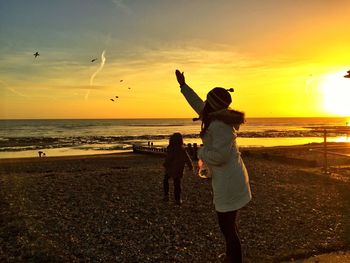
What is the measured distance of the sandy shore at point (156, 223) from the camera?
22.2 ft

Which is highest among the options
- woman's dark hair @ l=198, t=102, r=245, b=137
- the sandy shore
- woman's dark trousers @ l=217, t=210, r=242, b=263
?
woman's dark hair @ l=198, t=102, r=245, b=137

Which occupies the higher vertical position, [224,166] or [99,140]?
[224,166]

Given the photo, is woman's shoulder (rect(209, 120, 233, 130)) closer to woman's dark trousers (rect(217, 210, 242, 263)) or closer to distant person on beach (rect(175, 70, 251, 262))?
distant person on beach (rect(175, 70, 251, 262))

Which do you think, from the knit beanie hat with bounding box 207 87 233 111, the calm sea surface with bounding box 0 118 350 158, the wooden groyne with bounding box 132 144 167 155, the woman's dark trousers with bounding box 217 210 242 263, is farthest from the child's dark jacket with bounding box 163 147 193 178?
the calm sea surface with bounding box 0 118 350 158

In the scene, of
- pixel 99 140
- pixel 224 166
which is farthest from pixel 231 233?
pixel 99 140

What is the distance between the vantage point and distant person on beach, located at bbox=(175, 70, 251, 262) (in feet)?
15.0

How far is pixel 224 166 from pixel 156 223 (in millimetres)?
4676

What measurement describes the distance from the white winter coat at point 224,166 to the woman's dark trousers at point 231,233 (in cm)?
10

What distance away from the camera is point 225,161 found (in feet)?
14.9

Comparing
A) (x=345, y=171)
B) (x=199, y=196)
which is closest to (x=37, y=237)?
(x=199, y=196)

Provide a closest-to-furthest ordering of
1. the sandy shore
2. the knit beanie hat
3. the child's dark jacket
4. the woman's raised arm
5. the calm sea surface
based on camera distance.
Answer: the knit beanie hat
the woman's raised arm
the sandy shore
the child's dark jacket
the calm sea surface

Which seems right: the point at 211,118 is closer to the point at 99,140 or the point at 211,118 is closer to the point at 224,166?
the point at 224,166

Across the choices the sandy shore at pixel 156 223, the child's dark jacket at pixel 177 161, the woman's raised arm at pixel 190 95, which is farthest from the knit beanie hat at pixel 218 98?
Result: the child's dark jacket at pixel 177 161

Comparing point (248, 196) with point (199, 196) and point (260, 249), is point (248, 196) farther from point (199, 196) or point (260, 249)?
point (199, 196)
